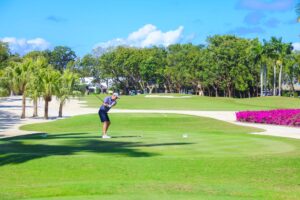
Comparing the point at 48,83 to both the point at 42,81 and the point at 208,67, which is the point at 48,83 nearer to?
the point at 42,81

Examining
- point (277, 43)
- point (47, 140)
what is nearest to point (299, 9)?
point (47, 140)

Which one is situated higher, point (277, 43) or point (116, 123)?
point (277, 43)

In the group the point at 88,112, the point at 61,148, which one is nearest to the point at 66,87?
the point at 88,112

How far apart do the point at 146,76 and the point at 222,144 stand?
11806cm

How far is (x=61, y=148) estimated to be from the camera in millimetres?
17531

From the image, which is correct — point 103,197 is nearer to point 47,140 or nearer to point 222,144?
point 222,144

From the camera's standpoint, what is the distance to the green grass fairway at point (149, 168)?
1059 centimetres

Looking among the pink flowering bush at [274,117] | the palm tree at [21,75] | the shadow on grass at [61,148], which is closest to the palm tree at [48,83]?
the palm tree at [21,75]

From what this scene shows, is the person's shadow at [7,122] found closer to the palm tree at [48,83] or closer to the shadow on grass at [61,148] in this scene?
the palm tree at [48,83]

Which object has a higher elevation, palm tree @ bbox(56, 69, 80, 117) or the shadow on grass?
palm tree @ bbox(56, 69, 80, 117)

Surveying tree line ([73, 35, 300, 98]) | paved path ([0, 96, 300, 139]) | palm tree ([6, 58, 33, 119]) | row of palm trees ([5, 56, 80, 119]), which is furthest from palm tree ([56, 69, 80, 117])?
tree line ([73, 35, 300, 98])

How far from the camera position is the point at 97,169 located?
1366cm

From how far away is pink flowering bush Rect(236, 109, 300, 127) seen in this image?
38.4m

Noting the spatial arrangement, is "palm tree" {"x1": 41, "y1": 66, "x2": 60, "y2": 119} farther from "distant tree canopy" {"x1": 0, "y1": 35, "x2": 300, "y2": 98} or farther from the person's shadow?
"distant tree canopy" {"x1": 0, "y1": 35, "x2": 300, "y2": 98}
